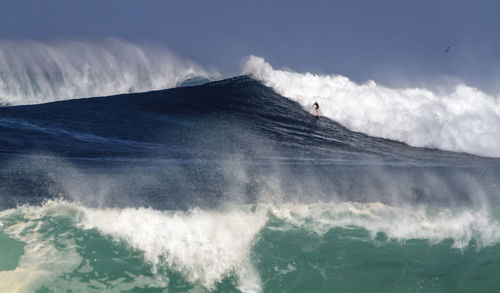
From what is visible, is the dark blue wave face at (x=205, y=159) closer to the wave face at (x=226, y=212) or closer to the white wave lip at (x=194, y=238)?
the wave face at (x=226, y=212)

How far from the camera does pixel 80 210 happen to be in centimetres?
719

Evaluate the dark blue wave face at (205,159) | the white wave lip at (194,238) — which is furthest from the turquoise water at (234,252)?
the dark blue wave face at (205,159)

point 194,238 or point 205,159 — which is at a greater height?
point 205,159

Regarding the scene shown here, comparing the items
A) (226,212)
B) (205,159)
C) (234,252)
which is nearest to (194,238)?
(234,252)

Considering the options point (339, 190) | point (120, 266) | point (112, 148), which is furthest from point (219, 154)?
point (120, 266)

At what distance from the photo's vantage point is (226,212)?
750 centimetres

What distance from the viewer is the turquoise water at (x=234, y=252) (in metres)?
5.34

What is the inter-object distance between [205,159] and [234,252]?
6.79 meters

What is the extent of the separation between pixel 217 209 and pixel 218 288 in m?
2.59

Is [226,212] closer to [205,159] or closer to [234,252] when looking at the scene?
[234,252]

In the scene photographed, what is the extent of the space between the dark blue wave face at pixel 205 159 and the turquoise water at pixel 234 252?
61.0 inches

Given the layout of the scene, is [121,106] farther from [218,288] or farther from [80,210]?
[218,288]

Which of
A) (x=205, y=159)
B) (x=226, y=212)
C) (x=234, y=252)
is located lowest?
(x=234, y=252)

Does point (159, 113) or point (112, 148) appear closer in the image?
point (112, 148)
